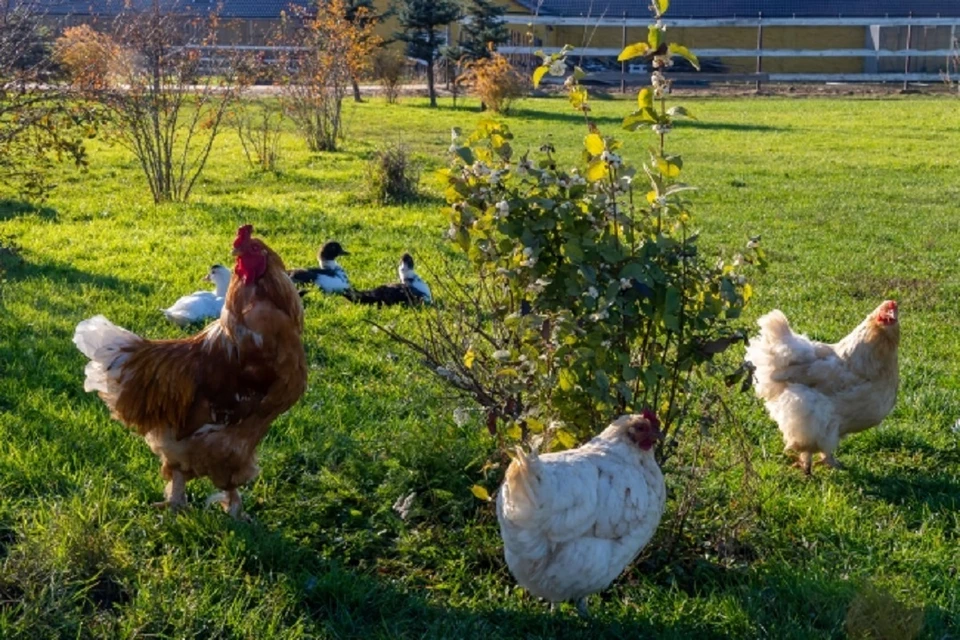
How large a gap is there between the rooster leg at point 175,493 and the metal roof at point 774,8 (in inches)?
1670

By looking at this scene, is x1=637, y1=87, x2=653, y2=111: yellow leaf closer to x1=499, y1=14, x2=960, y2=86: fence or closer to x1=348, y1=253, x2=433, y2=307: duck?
x1=348, y1=253, x2=433, y2=307: duck

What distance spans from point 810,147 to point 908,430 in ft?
53.3

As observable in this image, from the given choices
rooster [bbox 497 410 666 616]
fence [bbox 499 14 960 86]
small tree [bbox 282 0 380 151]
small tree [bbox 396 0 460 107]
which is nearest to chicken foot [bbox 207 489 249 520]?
rooster [bbox 497 410 666 616]

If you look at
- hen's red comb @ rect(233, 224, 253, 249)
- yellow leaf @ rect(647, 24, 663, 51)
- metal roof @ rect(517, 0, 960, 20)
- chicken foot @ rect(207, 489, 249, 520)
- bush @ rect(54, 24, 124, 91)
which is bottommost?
chicken foot @ rect(207, 489, 249, 520)

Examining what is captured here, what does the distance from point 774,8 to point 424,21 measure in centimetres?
1971

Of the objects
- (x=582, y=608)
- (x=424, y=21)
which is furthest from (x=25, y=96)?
(x=424, y=21)

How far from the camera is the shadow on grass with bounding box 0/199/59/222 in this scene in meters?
11.7

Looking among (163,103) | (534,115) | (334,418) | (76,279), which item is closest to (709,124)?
(534,115)

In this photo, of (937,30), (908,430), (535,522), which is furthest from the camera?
(937,30)

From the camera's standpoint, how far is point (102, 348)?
4699mm

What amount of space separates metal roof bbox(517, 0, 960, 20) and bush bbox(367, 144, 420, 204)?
33250 millimetres

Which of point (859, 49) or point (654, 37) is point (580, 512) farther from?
point (859, 49)

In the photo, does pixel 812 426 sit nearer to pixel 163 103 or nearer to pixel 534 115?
pixel 163 103

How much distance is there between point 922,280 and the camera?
9.66 m
